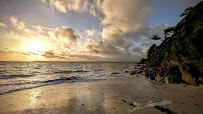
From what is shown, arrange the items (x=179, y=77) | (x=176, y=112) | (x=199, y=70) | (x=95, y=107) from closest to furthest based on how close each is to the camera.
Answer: (x=176, y=112) → (x=95, y=107) → (x=199, y=70) → (x=179, y=77)

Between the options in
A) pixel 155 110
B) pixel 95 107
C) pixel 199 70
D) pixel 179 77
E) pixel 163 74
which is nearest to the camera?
pixel 155 110

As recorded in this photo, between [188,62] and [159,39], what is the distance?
1945 cm

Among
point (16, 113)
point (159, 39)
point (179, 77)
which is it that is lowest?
point (16, 113)

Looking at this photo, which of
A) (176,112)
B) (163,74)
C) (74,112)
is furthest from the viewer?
(163,74)

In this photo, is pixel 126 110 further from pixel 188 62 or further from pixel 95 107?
pixel 188 62

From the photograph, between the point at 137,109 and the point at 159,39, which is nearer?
the point at 137,109

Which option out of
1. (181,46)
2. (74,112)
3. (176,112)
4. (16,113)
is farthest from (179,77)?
(16,113)

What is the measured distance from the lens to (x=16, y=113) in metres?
4.57

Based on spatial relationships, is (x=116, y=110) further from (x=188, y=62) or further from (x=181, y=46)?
(x=181, y=46)

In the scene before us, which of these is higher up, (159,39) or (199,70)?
(159,39)

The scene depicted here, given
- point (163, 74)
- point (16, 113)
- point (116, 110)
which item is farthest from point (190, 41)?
point (16, 113)

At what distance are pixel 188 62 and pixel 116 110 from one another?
30.5 ft

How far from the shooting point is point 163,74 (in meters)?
10.9

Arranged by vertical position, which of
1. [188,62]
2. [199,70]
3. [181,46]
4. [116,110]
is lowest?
[116,110]
